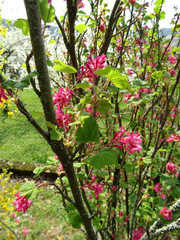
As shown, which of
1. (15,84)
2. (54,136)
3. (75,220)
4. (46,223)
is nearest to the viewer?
(15,84)

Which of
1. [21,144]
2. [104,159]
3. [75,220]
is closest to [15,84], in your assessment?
[104,159]

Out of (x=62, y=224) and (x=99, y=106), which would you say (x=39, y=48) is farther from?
Answer: (x=62, y=224)

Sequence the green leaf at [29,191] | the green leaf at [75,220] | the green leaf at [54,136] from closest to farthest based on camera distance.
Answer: the green leaf at [54,136] → the green leaf at [29,191] → the green leaf at [75,220]

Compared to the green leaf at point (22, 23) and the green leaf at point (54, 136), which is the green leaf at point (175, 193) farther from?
the green leaf at point (22, 23)

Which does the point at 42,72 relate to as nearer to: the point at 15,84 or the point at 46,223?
the point at 15,84

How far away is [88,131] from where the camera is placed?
0.55 metres

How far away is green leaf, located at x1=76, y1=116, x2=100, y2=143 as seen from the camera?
538 millimetres

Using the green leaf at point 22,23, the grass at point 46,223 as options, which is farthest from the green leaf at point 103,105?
the grass at point 46,223

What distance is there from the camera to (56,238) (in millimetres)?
2643

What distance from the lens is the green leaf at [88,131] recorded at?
1.77 ft

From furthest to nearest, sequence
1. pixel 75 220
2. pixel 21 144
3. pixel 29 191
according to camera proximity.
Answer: pixel 21 144 → pixel 75 220 → pixel 29 191

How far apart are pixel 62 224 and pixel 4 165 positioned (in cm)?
227

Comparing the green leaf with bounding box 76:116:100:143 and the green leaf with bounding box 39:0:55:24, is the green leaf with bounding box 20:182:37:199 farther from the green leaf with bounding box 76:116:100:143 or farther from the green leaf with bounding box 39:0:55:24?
the green leaf with bounding box 39:0:55:24

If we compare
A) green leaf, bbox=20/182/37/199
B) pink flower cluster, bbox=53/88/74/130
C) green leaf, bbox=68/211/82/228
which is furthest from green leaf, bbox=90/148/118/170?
green leaf, bbox=68/211/82/228
